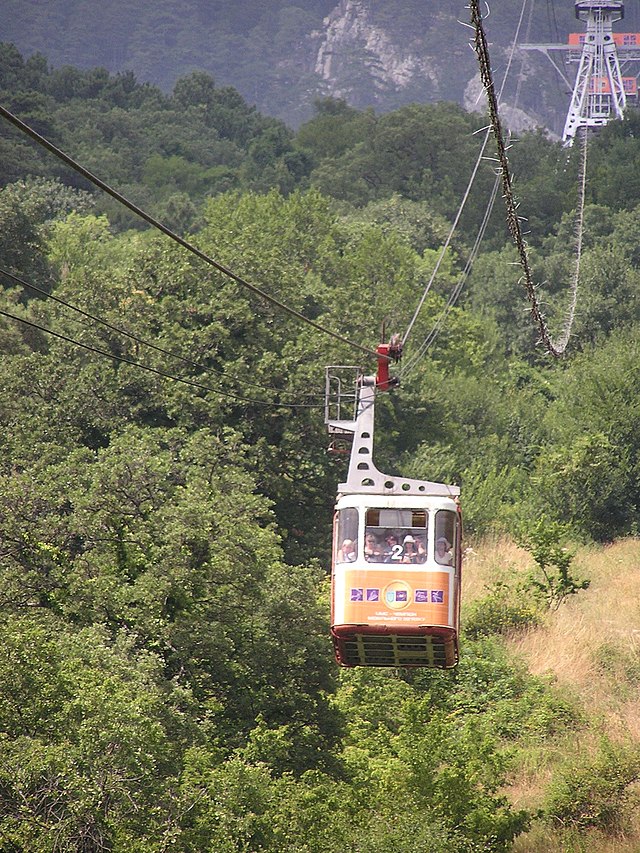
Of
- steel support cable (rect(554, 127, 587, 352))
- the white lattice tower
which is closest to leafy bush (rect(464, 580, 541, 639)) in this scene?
steel support cable (rect(554, 127, 587, 352))

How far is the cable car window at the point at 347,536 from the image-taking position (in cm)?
2447

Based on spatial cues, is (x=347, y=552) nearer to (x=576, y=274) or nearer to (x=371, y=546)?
(x=371, y=546)

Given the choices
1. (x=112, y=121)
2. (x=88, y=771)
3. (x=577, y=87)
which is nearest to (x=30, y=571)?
(x=88, y=771)

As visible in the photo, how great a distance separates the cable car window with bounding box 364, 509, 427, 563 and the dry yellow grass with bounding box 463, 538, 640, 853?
10.0m

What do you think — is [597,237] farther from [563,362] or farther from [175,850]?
[175,850]

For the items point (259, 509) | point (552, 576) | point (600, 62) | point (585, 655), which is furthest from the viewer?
point (600, 62)

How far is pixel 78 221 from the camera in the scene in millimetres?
98562

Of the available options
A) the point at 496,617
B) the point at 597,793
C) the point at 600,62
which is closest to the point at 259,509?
the point at 496,617

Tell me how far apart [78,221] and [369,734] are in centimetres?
6861

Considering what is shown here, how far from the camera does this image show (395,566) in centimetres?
2445

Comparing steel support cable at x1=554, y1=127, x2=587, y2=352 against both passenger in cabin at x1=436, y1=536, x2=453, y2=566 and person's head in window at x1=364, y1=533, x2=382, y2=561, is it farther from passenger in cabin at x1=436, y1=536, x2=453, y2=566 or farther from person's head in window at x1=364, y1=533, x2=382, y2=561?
person's head in window at x1=364, y1=533, x2=382, y2=561

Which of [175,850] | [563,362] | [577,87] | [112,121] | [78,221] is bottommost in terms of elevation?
[175,850]

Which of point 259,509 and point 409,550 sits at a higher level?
point 259,509

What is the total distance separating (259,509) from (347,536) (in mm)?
16431
